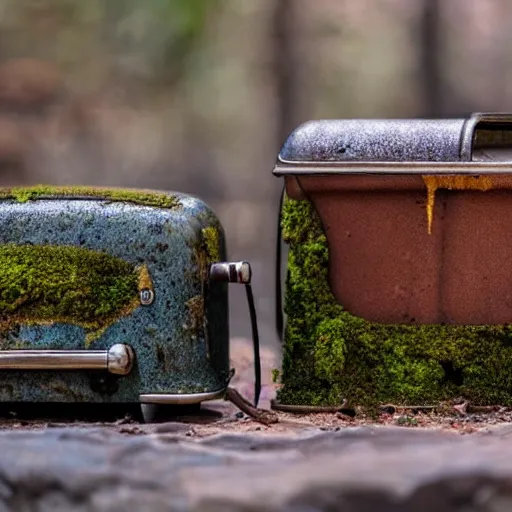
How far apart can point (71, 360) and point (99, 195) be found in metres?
0.43

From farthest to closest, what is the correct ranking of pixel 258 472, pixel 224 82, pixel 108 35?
1. pixel 224 82
2. pixel 108 35
3. pixel 258 472

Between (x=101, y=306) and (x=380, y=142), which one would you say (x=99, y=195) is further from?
(x=380, y=142)

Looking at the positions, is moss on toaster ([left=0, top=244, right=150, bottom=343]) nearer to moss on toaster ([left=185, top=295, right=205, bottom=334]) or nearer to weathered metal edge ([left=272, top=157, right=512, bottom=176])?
moss on toaster ([left=185, top=295, right=205, bottom=334])

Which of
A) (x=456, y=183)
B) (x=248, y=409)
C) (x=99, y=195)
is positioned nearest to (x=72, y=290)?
(x=99, y=195)

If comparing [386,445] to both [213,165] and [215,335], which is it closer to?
[215,335]

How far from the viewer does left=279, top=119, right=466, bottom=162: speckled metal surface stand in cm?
228

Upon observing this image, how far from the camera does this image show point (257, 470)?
153 centimetres

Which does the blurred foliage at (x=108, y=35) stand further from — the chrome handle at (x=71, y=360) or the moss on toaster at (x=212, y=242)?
the chrome handle at (x=71, y=360)

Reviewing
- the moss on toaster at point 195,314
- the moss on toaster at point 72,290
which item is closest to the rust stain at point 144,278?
the moss on toaster at point 72,290

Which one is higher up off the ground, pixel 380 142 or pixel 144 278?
pixel 380 142

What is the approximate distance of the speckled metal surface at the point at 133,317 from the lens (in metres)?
2.19

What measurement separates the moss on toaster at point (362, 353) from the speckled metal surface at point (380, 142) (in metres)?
0.14

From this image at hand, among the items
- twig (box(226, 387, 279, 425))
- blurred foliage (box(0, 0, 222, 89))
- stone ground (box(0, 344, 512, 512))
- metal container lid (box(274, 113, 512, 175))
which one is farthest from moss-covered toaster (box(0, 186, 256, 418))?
blurred foliage (box(0, 0, 222, 89))

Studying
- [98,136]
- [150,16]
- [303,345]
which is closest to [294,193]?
[303,345]
